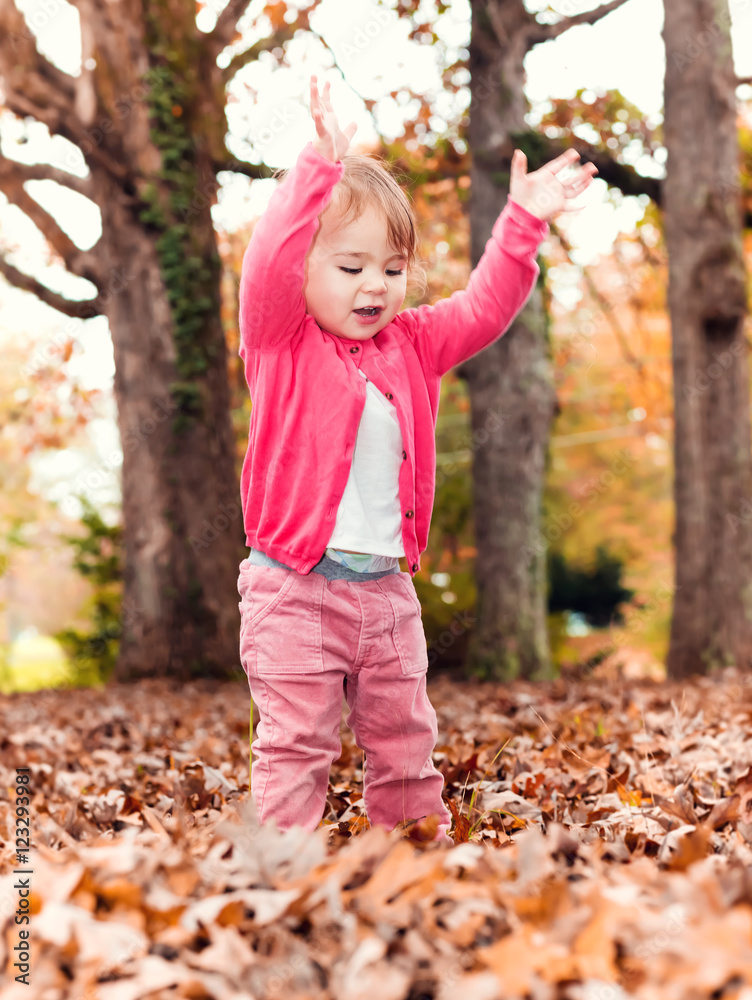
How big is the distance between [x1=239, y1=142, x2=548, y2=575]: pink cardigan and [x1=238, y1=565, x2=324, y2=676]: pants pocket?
2.2 inches

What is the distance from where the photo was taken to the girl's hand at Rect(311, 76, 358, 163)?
7.07 feet

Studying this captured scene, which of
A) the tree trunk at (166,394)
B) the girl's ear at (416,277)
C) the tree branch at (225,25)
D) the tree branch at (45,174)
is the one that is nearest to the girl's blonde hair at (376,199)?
the girl's ear at (416,277)

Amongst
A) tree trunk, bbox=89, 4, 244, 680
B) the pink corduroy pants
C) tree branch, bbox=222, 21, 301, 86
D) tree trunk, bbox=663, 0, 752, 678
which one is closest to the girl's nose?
the pink corduroy pants

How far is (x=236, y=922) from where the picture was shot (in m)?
1.41

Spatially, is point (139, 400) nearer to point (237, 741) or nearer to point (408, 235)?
point (237, 741)

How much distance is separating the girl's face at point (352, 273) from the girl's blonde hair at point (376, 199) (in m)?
0.02

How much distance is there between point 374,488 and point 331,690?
0.52 metres

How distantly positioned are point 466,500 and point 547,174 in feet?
31.9

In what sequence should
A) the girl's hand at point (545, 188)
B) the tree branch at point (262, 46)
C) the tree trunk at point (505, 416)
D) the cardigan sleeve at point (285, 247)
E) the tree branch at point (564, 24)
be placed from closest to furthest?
the cardigan sleeve at point (285, 247) → the girl's hand at point (545, 188) → the tree branch at point (564, 24) → the tree trunk at point (505, 416) → the tree branch at point (262, 46)

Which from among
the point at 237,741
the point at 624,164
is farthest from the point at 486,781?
the point at 624,164

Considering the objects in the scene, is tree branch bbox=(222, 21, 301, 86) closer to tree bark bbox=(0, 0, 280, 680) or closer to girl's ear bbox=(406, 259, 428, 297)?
tree bark bbox=(0, 0, 280, 680)

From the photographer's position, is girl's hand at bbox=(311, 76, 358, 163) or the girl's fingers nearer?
girl's hand at bbox=(311, 76, 358, 163)

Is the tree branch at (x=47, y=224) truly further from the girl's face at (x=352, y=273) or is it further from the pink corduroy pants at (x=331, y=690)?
the pink corduroy pants at (x=331, y=690)

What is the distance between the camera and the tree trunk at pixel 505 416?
25.0 ft
